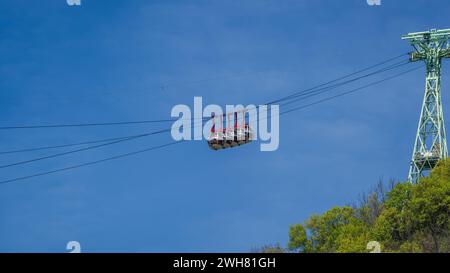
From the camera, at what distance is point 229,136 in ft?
222

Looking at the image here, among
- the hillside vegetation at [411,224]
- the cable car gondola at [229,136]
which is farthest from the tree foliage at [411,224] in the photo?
the cable car gondola at [229,136]

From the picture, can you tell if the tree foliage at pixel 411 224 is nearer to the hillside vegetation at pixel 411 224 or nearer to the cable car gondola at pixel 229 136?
the hillside vegetation at pixel 411 224

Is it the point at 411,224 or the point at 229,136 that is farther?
the point at 411,224

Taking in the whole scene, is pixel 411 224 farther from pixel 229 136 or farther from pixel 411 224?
pixel 229 136

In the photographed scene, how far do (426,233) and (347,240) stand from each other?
642 centimetres

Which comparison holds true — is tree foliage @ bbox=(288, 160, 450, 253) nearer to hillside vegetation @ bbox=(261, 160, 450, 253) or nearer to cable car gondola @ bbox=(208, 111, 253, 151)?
hillside vegetation @ bbox=(261, 160, 450, 253)

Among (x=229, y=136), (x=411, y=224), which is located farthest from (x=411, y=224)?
(x=229, y=136)

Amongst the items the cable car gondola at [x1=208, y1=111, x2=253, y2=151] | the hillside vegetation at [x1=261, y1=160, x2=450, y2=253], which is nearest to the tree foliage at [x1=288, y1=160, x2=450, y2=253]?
the hillside vegetation at [x1=261, y1=160, x2=450, y2=253]

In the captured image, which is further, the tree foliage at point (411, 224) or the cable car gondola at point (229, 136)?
the tree foliage at point (411, 224)

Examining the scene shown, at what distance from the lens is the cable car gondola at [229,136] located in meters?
67.6

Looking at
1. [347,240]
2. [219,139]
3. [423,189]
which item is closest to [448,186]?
[423,189]

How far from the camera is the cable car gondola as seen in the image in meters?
67.6
